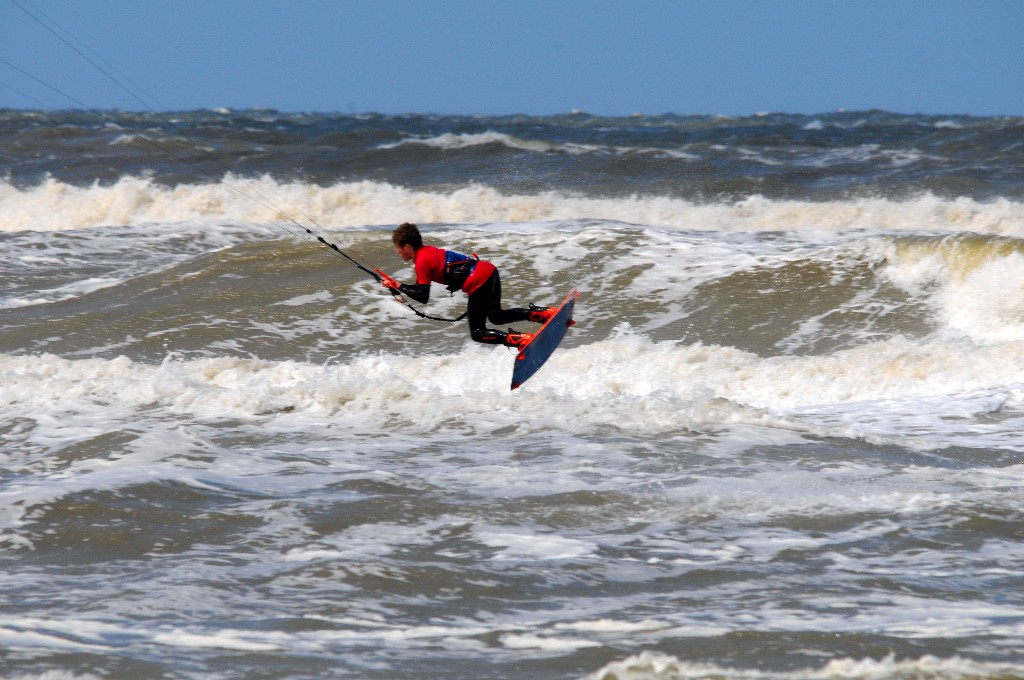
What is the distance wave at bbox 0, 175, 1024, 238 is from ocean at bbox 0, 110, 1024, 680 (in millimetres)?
162

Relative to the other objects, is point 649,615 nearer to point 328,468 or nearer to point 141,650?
point 141,650

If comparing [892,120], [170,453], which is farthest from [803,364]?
[892,120]

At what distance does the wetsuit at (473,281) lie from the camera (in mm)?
8266

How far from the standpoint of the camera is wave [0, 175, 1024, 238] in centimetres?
1877

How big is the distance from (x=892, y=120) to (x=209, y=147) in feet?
81.6

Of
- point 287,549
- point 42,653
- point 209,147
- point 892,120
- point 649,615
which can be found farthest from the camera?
point 892,120

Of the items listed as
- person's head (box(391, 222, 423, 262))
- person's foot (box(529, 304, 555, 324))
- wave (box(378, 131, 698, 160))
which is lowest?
person's foot (box(529, 304, 555, 324))

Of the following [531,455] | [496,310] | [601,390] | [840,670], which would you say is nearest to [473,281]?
[496,310]

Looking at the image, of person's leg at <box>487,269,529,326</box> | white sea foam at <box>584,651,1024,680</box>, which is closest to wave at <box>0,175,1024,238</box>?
person's leg at <box>487,269,529,326</box>

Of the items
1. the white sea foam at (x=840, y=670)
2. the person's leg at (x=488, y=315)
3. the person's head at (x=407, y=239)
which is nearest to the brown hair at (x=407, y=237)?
the person's head at (x=407, y=239)

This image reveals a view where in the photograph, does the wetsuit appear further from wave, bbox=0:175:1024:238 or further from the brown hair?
wave, bbox=0:175:1024:238

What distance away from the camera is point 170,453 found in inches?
294

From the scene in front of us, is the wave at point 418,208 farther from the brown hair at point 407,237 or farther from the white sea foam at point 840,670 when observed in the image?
the white sea foam at point 840,670

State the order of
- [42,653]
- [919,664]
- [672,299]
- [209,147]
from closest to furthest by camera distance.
Result: 1. [919,664]
2. [42,653]
3. [672,299]
4. [209,147]
